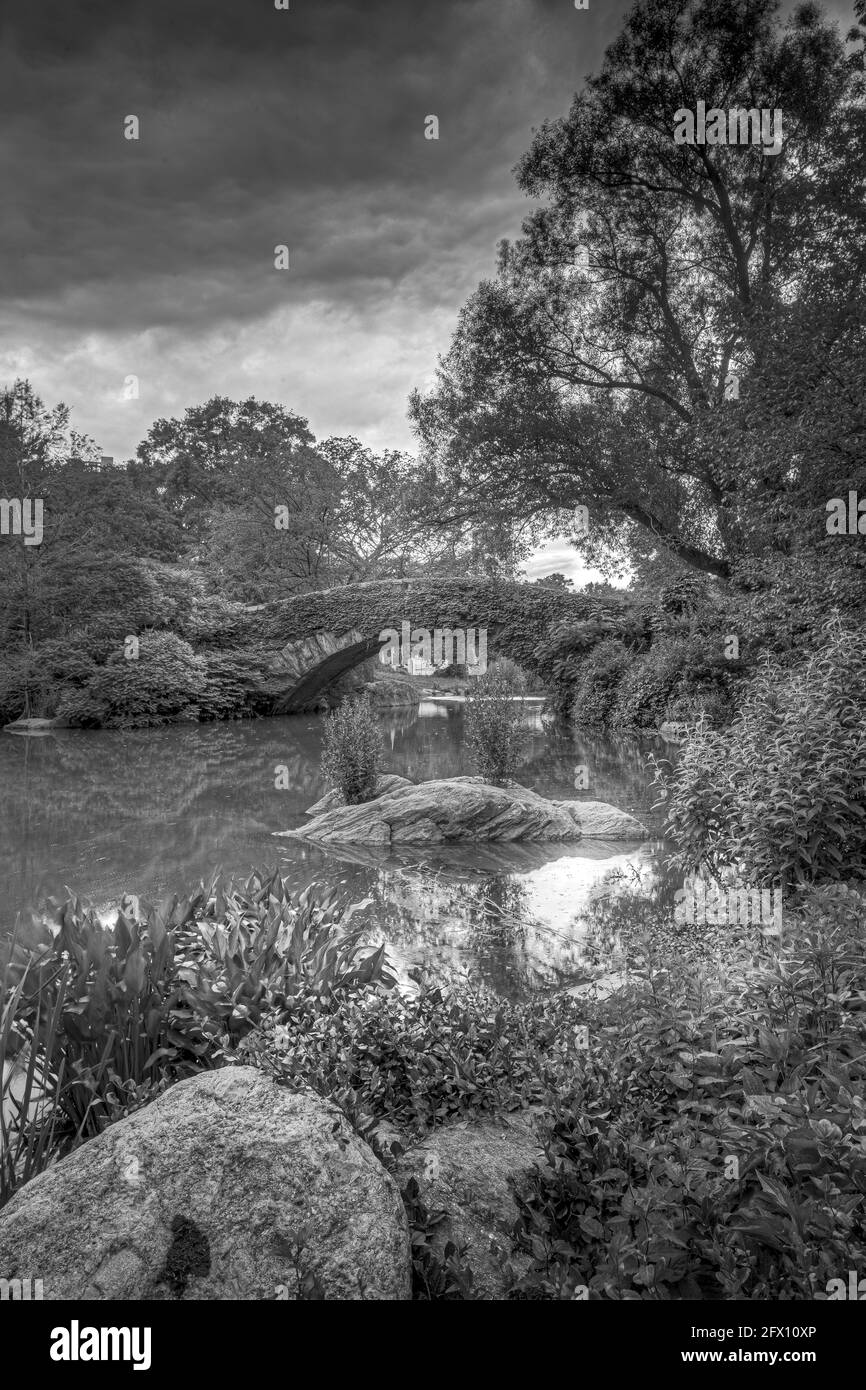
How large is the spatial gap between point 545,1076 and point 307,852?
5.47 m

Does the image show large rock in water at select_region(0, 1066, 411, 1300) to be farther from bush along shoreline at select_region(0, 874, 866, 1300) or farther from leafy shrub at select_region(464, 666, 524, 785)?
leafy shrub at select_region(464, 666, 524, 785)

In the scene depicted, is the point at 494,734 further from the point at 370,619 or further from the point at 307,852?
the point at 370,619

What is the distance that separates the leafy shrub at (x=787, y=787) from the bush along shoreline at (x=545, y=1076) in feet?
2.01

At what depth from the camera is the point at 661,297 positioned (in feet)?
47.2

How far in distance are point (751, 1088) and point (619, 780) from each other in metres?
9.41

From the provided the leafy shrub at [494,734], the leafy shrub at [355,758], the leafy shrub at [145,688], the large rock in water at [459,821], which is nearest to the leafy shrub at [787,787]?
the large rock in water at [459,821]

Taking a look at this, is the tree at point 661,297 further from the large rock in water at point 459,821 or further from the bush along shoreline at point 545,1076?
the bush along shoreline at point 545,1076

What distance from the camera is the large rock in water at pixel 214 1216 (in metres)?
1.75

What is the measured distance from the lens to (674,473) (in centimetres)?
1521

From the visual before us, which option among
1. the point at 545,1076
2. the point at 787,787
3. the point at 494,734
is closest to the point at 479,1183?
the point at 545,1076

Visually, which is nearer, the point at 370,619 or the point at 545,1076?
the point at 545,1076
